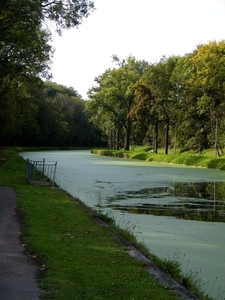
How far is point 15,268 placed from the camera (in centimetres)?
593

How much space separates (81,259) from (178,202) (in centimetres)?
904

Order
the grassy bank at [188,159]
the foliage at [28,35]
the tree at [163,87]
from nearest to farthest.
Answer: the foliage at [28,35] → the grassy bank at [188,159] → the tree at [163,87]

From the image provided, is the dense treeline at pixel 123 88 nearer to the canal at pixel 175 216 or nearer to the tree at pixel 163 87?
the tree at pixel 163 87

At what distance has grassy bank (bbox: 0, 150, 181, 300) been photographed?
5.07 metres

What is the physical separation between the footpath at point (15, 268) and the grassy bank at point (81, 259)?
0.43ft

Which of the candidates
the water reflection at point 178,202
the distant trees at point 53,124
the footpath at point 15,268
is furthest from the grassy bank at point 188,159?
the distant trees at point 53,124

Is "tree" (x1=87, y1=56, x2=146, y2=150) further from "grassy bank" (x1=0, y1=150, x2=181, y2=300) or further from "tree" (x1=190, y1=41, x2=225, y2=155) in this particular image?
"grassy bank" (x1=0, y1=150, x2=181, y2=300)

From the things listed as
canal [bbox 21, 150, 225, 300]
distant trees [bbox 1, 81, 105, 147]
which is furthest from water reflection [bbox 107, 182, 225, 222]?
distant trees [bbox 1, 81, 105, 147]

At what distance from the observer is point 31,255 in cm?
671

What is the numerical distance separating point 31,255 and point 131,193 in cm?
1076

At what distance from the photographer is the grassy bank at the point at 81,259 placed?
507 cm

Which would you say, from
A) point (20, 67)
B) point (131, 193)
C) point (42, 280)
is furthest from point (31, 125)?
point (42, 280)

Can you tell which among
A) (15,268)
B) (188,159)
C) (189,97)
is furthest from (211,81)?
(15,268)

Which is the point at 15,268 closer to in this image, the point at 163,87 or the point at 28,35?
the point at 28,35
